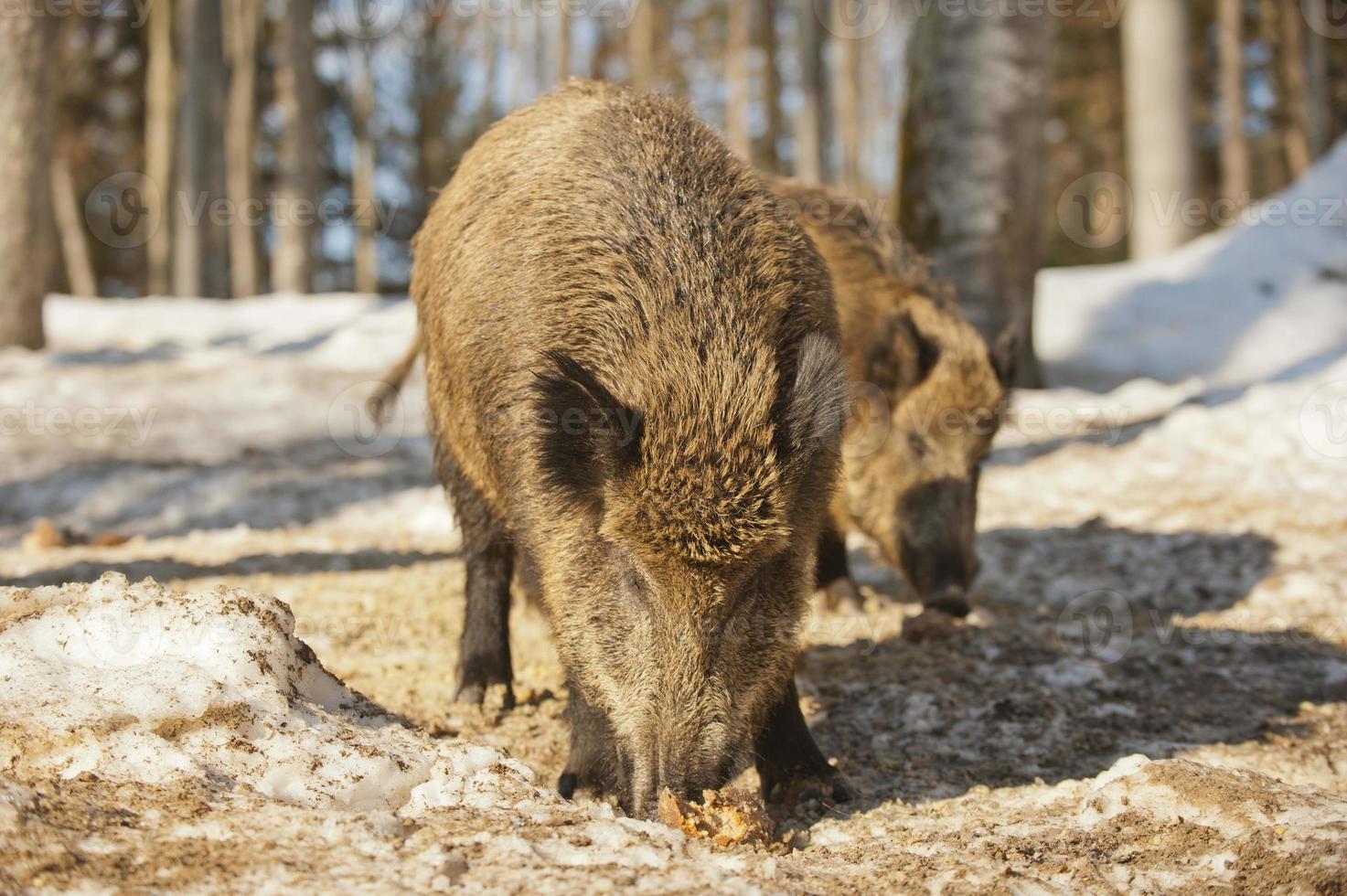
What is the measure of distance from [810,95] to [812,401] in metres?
16.3

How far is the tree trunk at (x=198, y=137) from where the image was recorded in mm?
17734

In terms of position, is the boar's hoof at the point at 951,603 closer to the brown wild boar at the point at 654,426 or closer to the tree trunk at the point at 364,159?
the brown wild boar at the point at 654,426

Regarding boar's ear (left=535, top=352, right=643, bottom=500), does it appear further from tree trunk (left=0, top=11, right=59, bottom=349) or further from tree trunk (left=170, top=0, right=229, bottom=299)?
tree trunk (left=170, top=0, right=229, bottom=299)

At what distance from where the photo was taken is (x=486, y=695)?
4168mm

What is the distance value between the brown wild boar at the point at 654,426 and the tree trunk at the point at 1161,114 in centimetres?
1148

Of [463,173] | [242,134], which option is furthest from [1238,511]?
[242,134]

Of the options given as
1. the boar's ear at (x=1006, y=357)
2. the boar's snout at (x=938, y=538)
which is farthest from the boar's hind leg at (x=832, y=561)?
the boar's ear at (x=1006, y=357)

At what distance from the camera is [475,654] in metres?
4.21

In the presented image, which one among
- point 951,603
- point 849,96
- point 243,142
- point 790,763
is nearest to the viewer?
point 790,763

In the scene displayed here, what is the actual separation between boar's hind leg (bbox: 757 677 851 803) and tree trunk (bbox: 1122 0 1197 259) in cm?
1222

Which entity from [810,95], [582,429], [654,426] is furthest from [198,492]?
[810,95]

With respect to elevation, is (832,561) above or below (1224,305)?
below

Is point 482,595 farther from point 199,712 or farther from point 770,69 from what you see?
point 770,69

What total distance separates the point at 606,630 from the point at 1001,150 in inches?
242
